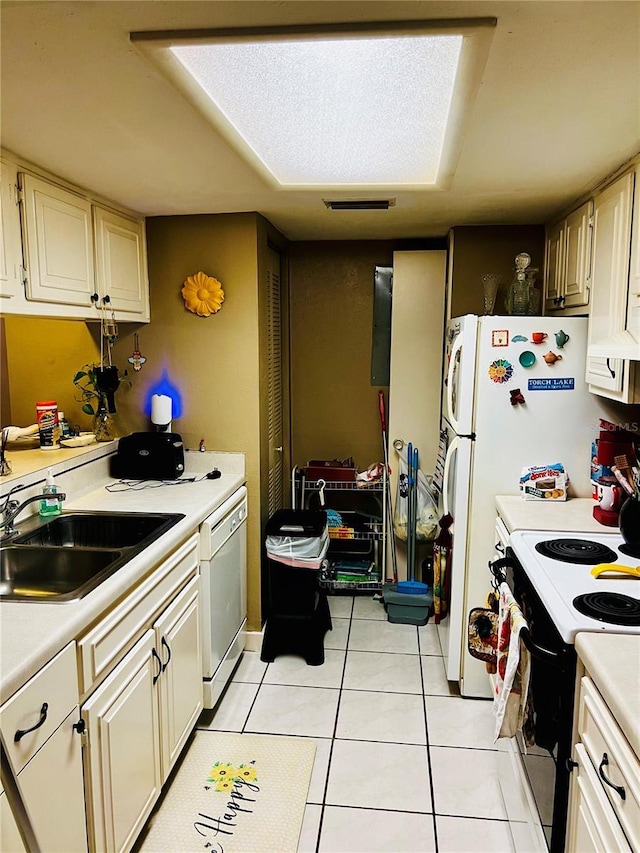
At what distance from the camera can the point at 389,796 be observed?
2189mm

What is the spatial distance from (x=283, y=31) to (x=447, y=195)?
146 centimetres

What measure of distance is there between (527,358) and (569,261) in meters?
0.53

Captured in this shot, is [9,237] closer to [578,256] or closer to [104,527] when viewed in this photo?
[104,527]

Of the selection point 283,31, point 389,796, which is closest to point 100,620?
point 389,796

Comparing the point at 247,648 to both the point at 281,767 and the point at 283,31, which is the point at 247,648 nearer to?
the point at 281,767

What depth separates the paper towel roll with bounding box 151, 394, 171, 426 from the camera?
3004mm

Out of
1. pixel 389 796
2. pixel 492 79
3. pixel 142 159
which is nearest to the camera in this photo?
pixel 492 79

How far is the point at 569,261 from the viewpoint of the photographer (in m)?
2.69

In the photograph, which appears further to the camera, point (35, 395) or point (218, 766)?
point (35, 395)

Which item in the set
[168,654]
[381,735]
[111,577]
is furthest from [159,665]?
[381,735]

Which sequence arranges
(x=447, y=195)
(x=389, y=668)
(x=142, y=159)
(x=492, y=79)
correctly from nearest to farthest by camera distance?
1. (x=492, y=79)
2. (x=142, y=159)
3. (x=447, y=195)
4. (x=389, y=668)

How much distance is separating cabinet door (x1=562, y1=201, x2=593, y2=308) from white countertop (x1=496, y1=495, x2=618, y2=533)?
840mm

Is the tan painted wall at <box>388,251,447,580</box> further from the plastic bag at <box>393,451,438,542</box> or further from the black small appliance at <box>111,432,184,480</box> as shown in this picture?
the black small appliance at <box>111,432,184,480</box>

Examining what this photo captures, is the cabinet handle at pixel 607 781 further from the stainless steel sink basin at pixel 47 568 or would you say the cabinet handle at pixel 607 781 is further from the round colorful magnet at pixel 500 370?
the round colorful magnet at pixel 500 370
